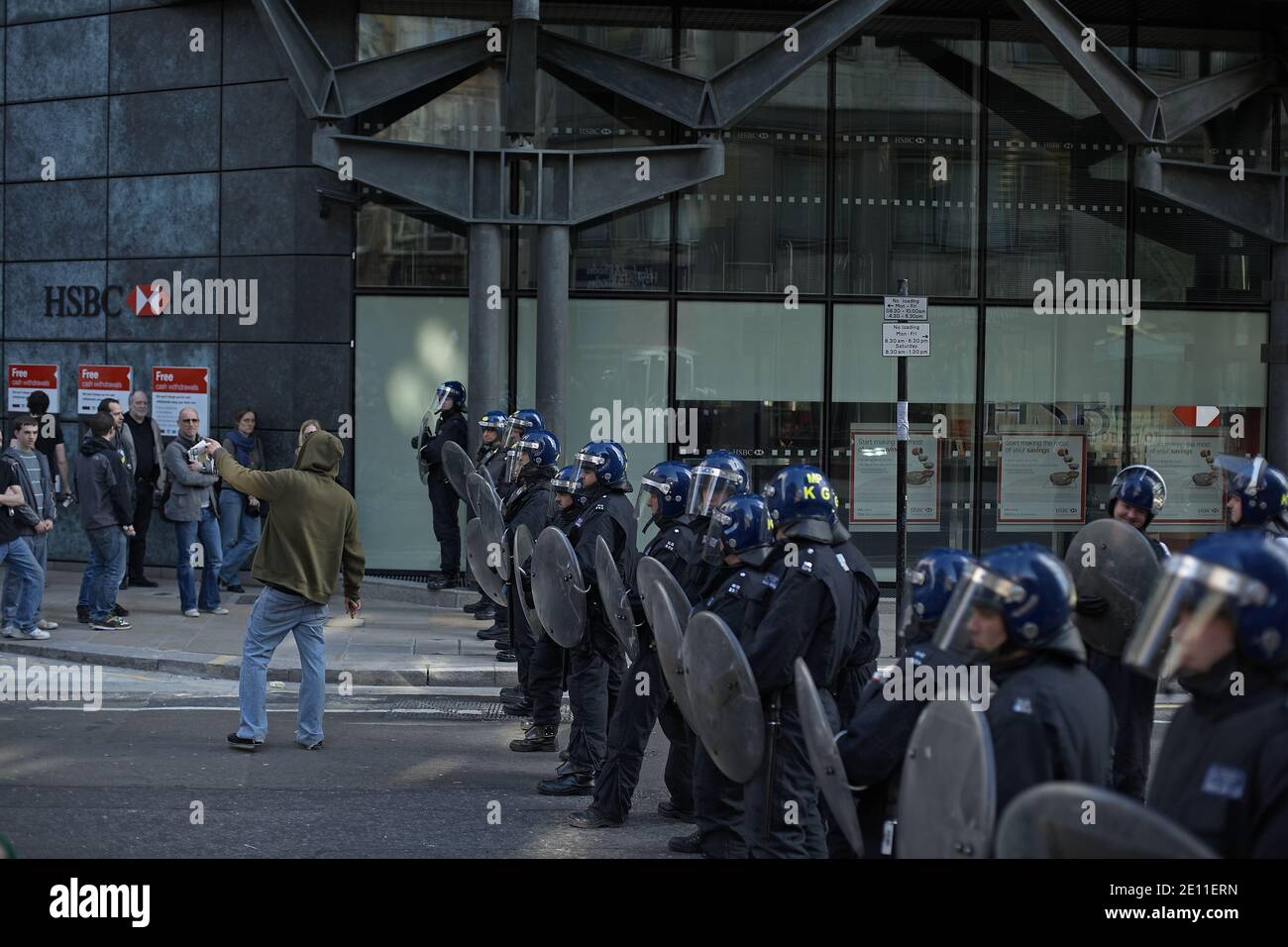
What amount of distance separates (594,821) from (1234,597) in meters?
4.84

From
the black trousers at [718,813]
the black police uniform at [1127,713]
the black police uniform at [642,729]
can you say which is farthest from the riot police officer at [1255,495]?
the black trousers at [718,813]

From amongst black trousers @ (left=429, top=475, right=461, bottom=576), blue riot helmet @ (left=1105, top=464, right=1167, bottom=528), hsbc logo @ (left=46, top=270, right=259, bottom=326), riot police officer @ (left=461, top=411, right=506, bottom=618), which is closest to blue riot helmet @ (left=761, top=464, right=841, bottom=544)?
blue riot helmet @ (left=1105, top=464, right=1167, bottom=528)

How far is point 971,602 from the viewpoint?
13.3 feet

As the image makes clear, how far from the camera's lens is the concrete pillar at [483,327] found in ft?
47.8

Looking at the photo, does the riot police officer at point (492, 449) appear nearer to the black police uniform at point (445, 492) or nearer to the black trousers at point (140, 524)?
the black police uniform at point (445, 492)

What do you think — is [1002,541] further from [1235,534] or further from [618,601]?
[1235,534]

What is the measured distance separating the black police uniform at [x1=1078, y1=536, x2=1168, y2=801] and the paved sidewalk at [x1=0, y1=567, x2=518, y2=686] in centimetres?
571

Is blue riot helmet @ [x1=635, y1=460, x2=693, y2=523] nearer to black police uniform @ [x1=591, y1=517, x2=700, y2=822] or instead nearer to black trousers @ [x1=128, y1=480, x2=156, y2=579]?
black police uniform @ [x1=591, y1=517, x2=700, y2=822]

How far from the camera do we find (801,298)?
1611 centimetres

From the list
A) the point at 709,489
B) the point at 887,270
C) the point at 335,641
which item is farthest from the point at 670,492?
the point at 887,270

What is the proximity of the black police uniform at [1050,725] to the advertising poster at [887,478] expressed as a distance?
12.3 m

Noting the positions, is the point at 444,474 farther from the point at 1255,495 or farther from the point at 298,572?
the point at 1255,495

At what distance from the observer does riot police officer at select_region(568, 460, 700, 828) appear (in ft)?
25.0
